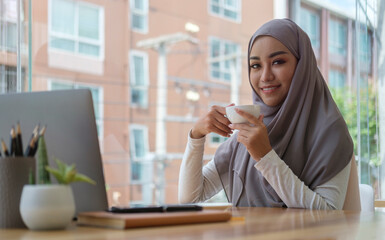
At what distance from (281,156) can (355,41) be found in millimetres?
2619

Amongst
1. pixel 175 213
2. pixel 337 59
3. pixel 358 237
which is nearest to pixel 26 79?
pixel 175 213

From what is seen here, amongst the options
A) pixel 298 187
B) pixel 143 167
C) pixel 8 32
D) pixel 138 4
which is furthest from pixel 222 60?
pixel 298 187

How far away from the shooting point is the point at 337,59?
205 inches

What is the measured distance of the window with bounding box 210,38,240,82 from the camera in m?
10.6

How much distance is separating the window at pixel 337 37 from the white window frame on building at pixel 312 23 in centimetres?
13

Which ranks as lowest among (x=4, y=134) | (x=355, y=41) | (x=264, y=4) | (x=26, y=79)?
(x=4, y=134)

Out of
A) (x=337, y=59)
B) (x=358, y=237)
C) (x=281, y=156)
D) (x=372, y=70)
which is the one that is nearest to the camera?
(x=358, y=237)

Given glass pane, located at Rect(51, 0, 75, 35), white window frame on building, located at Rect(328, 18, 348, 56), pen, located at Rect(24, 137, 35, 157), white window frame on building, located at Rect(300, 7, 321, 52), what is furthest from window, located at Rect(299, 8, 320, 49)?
glass pane, located at Rect(51, 0, 75, 35)

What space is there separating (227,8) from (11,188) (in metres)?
10.0

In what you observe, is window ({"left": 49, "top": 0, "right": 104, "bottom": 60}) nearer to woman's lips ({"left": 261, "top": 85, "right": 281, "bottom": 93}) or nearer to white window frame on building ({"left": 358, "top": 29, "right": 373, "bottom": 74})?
white window frame on building ({"left": 358, "top": 29, "right": 373, "bottom": 74})

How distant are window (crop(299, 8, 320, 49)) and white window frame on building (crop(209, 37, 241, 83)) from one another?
4.96 m

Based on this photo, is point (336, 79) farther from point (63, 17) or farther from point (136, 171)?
point (136, 171)

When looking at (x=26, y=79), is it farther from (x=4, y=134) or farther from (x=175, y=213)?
(x=175, y=213)

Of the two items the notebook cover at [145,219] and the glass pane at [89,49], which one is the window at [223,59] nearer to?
the glass pane at [89,49]
